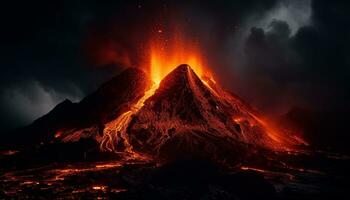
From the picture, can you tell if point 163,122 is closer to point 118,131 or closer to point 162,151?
point 118,131

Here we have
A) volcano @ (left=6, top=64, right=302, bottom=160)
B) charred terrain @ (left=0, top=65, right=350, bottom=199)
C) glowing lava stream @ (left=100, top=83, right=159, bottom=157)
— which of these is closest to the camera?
charred terrain @ (left=0, top=65, right=350, bottom=199)

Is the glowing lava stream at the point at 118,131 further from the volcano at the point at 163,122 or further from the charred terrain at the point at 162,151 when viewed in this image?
the charred terrain at the point at 162,151

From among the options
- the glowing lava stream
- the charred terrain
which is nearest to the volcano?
the glowing lava stream

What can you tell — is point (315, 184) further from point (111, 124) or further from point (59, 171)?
point (111, 124)

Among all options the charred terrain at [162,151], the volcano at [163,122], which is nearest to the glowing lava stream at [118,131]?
the volcano at [163,122]

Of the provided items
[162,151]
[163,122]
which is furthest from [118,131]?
[162,151]

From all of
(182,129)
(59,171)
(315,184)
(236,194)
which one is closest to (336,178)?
(315,184)

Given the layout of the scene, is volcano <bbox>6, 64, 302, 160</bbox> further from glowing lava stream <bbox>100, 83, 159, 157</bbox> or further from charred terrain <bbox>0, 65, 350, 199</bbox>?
charred terrain <bbox>0, 65, 350, 199</bbox>
